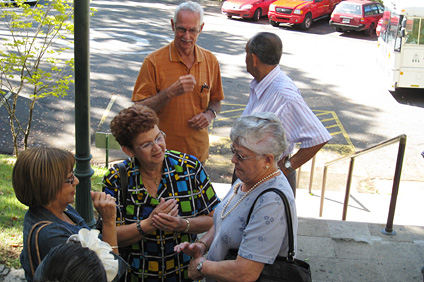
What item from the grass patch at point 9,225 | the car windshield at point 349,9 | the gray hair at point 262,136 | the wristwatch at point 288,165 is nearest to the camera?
the gray hair at point 262,136

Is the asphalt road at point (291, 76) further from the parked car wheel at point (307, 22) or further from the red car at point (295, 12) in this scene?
the red car at point (295, 12)

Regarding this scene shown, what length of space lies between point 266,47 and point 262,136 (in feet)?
4.67

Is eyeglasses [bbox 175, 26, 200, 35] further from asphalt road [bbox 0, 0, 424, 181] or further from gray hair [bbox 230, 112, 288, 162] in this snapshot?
asphalt road [bbox 0, 0, 424, 181]

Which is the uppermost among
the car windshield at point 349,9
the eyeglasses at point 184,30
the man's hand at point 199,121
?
the car windshield at point 349,9

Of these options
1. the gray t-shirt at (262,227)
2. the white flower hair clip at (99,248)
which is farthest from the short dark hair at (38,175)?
the gray t-shirt at (262,227)

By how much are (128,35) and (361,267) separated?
1556 cm

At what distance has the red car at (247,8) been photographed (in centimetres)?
2286

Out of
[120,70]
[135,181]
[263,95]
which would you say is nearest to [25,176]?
[135,181]

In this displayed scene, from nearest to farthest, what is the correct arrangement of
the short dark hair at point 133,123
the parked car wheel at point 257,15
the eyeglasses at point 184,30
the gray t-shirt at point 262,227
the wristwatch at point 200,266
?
the gray t-shirt at point 262,227 → the wristwatch at point 200,266 → the short dark hair at point 133,123 → the eyeglasses at point 184,30 → the parked car wheel at point 257,15

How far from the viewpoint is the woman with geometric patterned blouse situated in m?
2.98

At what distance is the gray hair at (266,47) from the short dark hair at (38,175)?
1.97 meters

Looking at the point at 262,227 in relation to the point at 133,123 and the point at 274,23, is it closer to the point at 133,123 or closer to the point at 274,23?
→ the point at 133,123

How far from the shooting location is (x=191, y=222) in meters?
3.06

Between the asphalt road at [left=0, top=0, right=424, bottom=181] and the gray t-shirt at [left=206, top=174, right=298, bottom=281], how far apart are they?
23.0 feet
